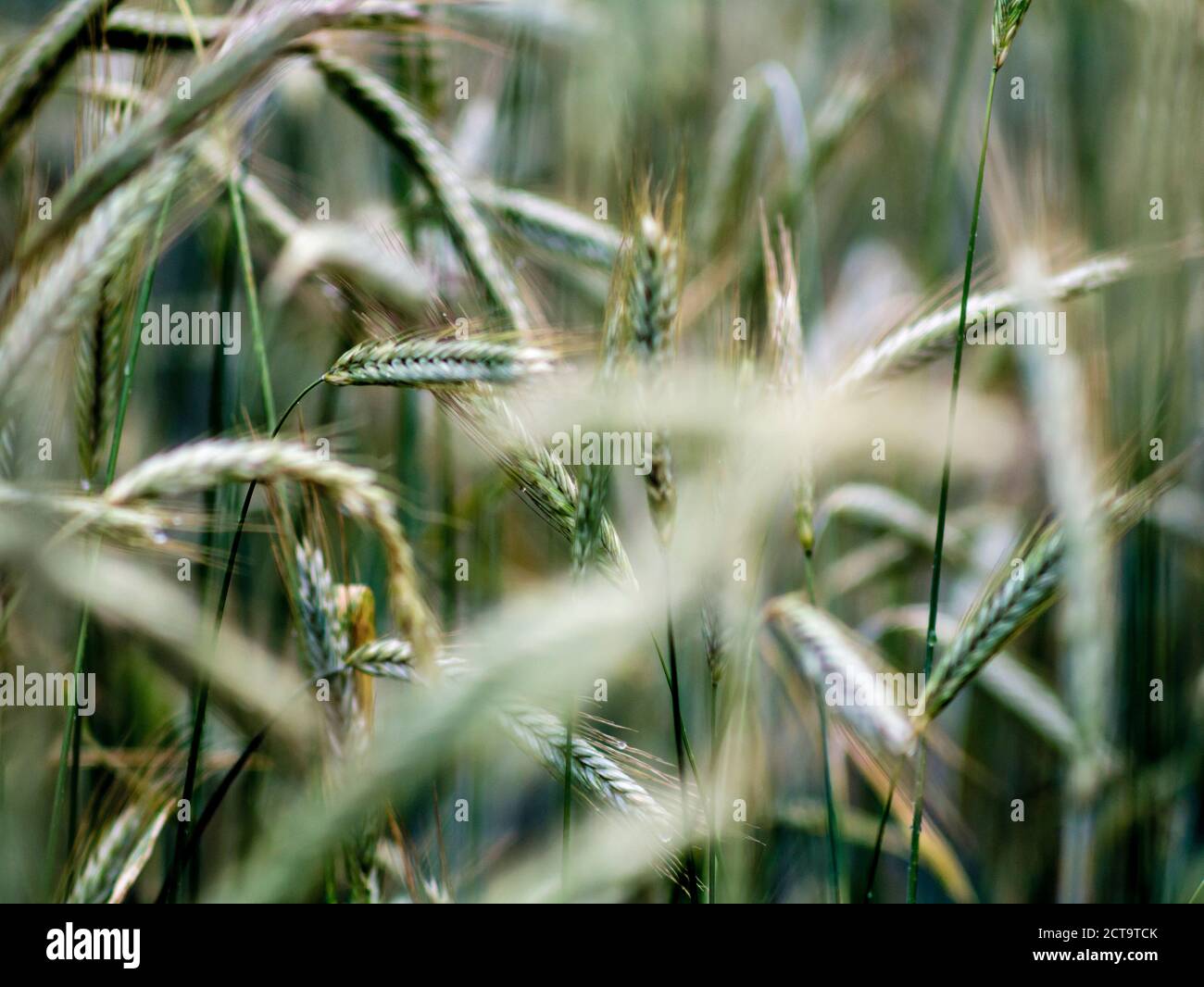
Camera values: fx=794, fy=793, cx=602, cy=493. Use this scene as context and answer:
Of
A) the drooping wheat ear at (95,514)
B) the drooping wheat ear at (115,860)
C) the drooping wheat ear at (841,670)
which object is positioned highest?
the drooping wheat ear at (95,514)

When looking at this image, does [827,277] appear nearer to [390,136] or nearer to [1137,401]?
[1137,401]

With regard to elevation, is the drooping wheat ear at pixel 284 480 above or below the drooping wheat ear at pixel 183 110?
below

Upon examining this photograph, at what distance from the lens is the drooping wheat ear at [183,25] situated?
66 centimetres

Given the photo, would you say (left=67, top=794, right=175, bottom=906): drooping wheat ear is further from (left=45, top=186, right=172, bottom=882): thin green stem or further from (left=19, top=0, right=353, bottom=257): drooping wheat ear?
(left=19, top=0, right=353, bottom=257): drooping wheat ear

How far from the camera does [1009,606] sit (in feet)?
2.00

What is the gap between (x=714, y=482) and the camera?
2.15 ft

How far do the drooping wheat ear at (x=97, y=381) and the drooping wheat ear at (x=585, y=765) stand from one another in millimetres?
448

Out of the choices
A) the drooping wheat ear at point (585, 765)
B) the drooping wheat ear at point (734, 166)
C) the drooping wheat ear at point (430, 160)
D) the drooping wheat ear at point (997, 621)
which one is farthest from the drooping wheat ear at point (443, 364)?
the drooping wheat ear at point (734, 166)

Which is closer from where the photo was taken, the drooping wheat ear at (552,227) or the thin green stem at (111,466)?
the thin green stem at (111,466)

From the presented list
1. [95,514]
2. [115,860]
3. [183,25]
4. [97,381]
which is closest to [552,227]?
[183,25]

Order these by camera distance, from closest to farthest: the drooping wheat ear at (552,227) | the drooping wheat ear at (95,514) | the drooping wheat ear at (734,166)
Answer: the drooping wheat ear at (95,514), the drooping wheat ear at (552,227), the drooping wheat ear at (734,166)

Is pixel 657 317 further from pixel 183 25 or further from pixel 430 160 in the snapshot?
pixel 183 25

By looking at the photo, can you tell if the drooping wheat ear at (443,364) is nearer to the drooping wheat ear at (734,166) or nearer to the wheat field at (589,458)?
the wheat field at (589,458)

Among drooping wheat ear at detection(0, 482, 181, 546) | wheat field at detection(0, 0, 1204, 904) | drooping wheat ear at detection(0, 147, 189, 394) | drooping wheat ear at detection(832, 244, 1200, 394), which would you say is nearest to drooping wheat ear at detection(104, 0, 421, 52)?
wheat field at detection(0, 0, 1204, 904)
